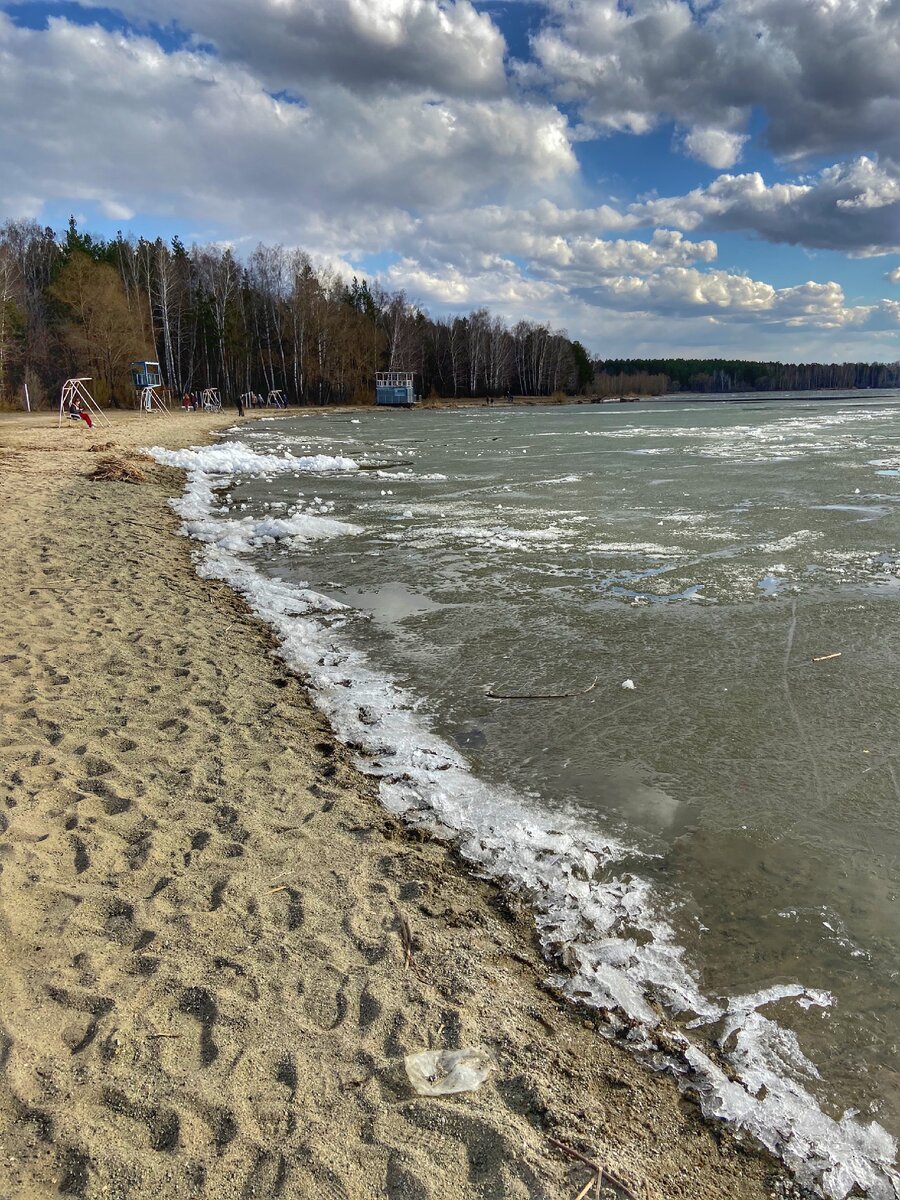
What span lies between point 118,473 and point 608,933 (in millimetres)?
15538

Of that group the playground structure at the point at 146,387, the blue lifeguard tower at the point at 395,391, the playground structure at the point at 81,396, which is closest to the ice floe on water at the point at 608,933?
the playground structure at the point at 81,396

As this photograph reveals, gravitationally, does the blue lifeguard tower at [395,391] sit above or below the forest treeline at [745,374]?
below

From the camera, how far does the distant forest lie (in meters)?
47.1

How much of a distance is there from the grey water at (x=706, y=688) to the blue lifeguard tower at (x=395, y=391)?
5737 centimetres

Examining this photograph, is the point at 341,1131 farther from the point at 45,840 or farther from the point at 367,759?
the point at 367,759

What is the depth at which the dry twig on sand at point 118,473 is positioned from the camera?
15578 mm

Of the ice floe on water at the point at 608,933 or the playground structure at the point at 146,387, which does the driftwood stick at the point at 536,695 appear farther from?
the playground structure at the point at 146,387

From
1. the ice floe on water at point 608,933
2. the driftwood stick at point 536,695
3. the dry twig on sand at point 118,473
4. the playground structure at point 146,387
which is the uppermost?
the playground structure at point 146,387

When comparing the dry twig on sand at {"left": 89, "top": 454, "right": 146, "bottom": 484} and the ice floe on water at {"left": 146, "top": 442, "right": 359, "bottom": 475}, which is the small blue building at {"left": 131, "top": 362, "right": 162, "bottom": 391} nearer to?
the ice floe on water at {"left": 146, "top": 442, "right": 359, "bottom": 475}

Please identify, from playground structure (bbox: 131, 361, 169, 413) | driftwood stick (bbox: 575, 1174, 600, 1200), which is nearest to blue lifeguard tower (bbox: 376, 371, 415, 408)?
playground structure (bbox: 131, 361, 169, 413)

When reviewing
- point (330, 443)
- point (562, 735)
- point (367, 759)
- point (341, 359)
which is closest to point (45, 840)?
point (367, 759)

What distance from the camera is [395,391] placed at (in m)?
68.9

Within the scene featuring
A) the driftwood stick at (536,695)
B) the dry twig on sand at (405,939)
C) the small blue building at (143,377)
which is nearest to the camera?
the dry twig on sand at (405,939)

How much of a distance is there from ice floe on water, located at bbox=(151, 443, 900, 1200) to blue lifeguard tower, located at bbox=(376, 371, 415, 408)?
6552 cm
